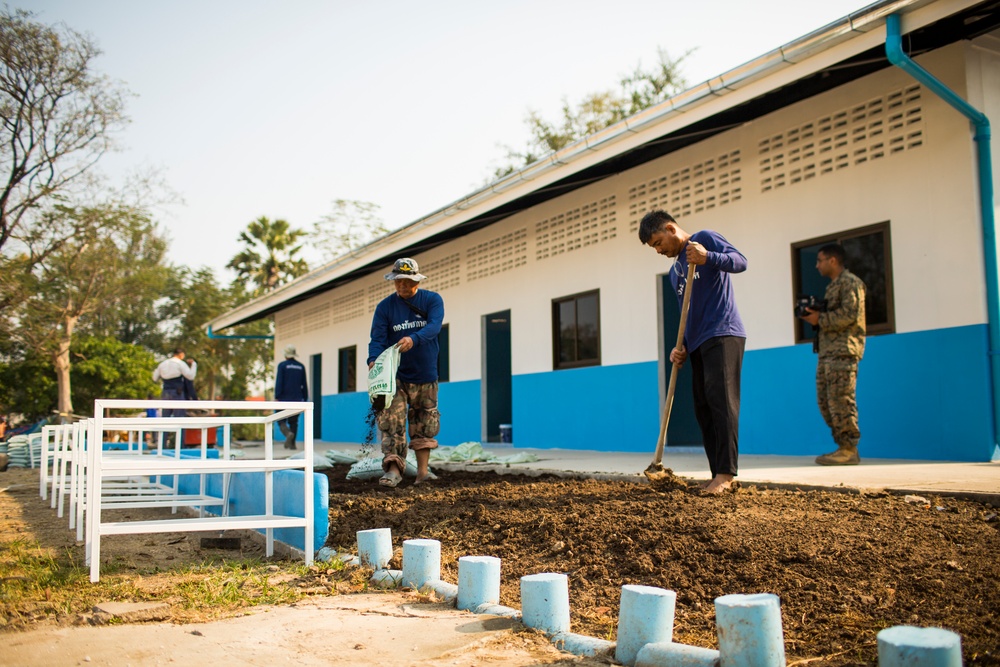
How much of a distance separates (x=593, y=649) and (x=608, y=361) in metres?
8.72

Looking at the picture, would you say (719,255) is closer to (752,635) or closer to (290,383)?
(752,635)

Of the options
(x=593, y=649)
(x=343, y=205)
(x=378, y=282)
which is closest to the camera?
(x=593, y=649)

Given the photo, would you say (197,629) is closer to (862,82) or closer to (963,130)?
(963,130)

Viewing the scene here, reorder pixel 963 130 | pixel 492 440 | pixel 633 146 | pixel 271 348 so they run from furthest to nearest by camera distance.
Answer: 1. pixel 271 348
2. pixel 492 440
3. pixel 633 146
4. pixel 963 130

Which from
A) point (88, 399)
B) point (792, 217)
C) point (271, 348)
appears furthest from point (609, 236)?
point (271, 348)

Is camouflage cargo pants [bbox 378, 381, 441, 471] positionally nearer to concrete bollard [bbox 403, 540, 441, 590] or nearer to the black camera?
concrete bollard [bbox 403, 540, 441, 590]

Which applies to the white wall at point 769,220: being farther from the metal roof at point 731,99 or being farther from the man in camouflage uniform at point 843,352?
the man in camouflage uniform at point 843,352

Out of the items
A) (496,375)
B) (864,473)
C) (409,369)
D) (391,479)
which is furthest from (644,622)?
(496,375)

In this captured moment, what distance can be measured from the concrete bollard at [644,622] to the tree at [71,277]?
2260 cm

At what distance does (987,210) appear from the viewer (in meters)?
6.77

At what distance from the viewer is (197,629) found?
111 inches

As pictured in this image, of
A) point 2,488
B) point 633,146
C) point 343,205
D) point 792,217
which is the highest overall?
point 343,205

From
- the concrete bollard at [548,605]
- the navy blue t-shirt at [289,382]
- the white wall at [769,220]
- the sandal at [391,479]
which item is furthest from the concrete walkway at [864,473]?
the navy blue t-shirt at [289,382]

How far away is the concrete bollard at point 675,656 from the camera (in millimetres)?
2154
